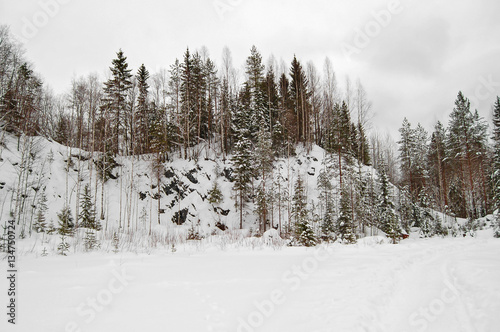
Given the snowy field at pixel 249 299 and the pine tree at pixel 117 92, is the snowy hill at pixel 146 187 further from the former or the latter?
the snowy field at pixel 249 299

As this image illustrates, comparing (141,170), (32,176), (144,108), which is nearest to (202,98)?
(144,108)

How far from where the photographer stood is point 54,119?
3738cm

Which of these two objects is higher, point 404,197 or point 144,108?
point 144,108

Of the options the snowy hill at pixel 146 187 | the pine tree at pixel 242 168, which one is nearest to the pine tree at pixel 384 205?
the snowy hill at pixel 146 187

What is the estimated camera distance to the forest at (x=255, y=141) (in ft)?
72.6

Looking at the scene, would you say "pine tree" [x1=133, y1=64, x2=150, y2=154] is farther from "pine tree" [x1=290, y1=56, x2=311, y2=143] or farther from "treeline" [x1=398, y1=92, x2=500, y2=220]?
"treeline" [x1=398, y1=92, x2=500, y2=220]

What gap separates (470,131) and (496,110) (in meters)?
9.61

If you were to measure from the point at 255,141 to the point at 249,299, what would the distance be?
92.2 ft

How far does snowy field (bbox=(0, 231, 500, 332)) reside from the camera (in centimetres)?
256

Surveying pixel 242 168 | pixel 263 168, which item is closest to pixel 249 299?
Answer: pixel 263 168

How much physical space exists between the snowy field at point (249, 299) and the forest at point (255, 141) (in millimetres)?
14441

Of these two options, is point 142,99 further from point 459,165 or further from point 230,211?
point 459,165

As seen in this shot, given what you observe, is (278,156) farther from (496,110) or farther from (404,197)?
(496,110)

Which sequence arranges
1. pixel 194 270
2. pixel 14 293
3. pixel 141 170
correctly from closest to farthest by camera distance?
pixel 14 293, pixel 194 270, pixel 141 170
